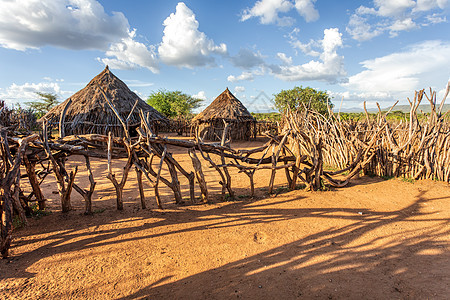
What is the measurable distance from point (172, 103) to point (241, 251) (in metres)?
30.4

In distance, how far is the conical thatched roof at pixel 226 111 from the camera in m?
15.7

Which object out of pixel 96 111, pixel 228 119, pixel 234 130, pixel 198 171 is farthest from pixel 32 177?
pixel 234 130

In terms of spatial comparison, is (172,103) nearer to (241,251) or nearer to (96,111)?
(96,111)

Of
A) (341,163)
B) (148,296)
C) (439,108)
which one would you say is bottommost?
(148,296)

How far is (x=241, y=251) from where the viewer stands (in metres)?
2.80

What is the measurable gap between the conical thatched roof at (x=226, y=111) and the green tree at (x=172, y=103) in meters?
11.0

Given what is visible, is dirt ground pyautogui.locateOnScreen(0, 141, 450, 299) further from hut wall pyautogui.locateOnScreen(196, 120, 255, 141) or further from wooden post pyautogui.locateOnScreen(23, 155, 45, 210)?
hut wall pyautogui.locateOnScreen(196, 120, 255, 141)

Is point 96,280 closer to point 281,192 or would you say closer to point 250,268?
point 250,268

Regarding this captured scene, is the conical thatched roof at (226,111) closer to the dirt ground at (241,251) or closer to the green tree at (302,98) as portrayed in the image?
the green tree at (302,98)

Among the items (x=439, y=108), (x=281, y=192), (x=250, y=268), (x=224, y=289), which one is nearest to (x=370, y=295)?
(x=250, y=268)

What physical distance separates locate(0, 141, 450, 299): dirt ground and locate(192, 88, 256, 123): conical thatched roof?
38.2ft

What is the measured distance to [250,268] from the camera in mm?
2465

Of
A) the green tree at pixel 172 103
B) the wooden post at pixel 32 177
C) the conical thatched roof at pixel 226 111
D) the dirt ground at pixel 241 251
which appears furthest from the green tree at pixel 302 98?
the wooden post at pixel 32 177

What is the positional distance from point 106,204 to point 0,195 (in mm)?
1785
